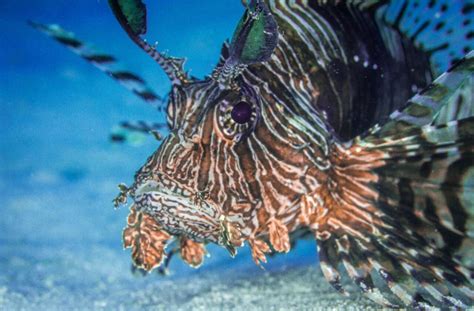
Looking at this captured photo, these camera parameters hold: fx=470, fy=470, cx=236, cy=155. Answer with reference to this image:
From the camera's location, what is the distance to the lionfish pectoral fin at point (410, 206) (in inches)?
103

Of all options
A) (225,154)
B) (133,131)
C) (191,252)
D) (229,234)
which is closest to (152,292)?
(191,252)

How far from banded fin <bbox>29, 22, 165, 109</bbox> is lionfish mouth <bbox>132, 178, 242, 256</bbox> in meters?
0.85

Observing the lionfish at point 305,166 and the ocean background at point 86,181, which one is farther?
the ocean background at point 86,181

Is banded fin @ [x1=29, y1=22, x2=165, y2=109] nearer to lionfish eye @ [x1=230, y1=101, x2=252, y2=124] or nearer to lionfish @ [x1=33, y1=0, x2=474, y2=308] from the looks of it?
lionfish @ [x1=33, y1=0, x2=474, y2=308]

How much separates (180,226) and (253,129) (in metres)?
0.72

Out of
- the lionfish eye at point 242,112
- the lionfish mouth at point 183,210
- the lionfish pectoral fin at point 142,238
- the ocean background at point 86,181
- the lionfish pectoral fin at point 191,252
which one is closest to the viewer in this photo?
the lionfish mouth at point 183,210

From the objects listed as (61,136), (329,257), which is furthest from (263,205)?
(61,136)

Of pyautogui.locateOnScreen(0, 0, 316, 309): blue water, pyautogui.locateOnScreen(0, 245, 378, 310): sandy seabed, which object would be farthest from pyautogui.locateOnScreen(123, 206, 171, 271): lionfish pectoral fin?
pyautogui.locateOnScreen(0, 0, 316, 309): blue water

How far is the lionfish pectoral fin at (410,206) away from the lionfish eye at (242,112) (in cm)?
69

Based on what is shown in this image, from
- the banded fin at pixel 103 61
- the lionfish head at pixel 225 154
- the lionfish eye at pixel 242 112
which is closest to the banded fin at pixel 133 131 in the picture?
the banded fin at pixel 103 61

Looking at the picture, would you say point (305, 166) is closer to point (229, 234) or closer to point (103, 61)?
point (229, 234)

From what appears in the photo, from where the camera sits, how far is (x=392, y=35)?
3904mm

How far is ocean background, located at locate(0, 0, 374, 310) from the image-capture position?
457 centimetres

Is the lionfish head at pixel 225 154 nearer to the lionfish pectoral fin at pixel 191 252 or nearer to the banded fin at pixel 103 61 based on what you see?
the lionfish pectoral fin at pixel 191 252
